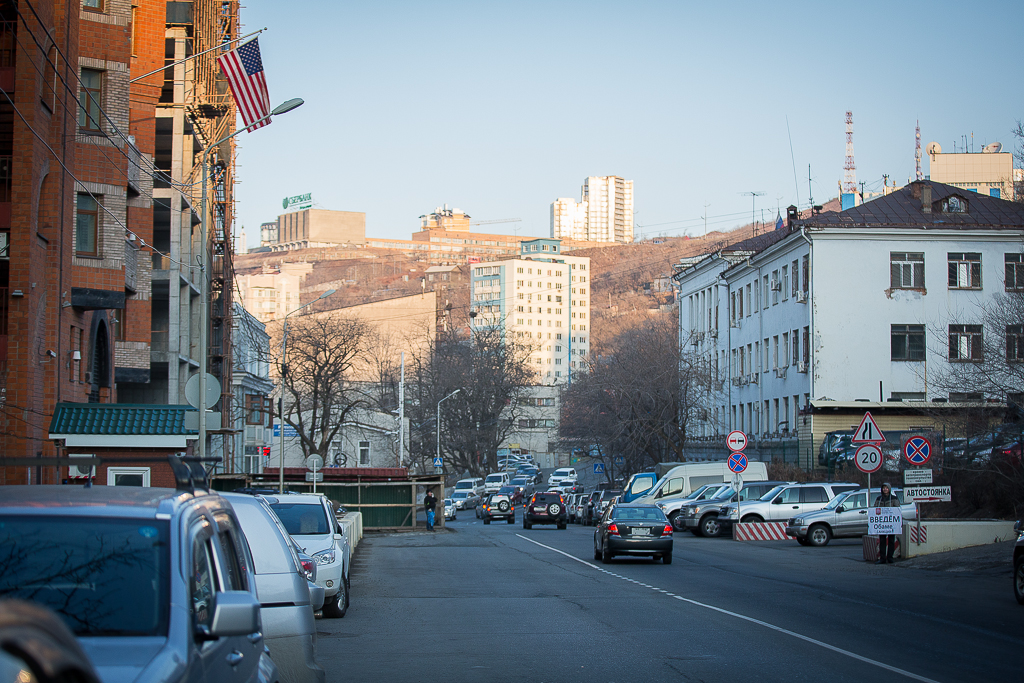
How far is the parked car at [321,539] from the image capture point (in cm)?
1490

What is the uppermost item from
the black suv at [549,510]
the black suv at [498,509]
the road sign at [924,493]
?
the road sign at [924,493]

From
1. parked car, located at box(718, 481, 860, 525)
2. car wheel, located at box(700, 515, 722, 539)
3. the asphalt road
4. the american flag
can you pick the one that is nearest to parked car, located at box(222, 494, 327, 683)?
the asphalt road

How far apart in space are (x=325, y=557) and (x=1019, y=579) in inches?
405

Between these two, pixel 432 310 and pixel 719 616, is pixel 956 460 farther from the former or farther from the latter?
pixel 432 310

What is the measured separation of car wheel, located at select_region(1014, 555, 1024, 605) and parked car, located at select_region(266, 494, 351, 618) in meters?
10.0

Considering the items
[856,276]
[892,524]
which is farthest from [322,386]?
[892,524]

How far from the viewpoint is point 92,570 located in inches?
177

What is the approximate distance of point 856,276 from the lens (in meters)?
53.1

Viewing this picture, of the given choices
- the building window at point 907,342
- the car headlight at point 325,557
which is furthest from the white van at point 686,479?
the car headlight at point 325,557

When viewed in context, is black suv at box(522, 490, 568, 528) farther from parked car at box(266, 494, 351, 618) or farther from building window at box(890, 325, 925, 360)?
parked car at box(266, 494, 351, 618)

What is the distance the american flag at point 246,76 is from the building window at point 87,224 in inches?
196

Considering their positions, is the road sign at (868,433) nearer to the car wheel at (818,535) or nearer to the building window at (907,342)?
the car wheel at (818,535)

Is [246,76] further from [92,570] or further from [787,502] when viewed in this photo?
[92,570]

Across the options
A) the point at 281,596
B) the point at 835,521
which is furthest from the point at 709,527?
the point at 281,596
